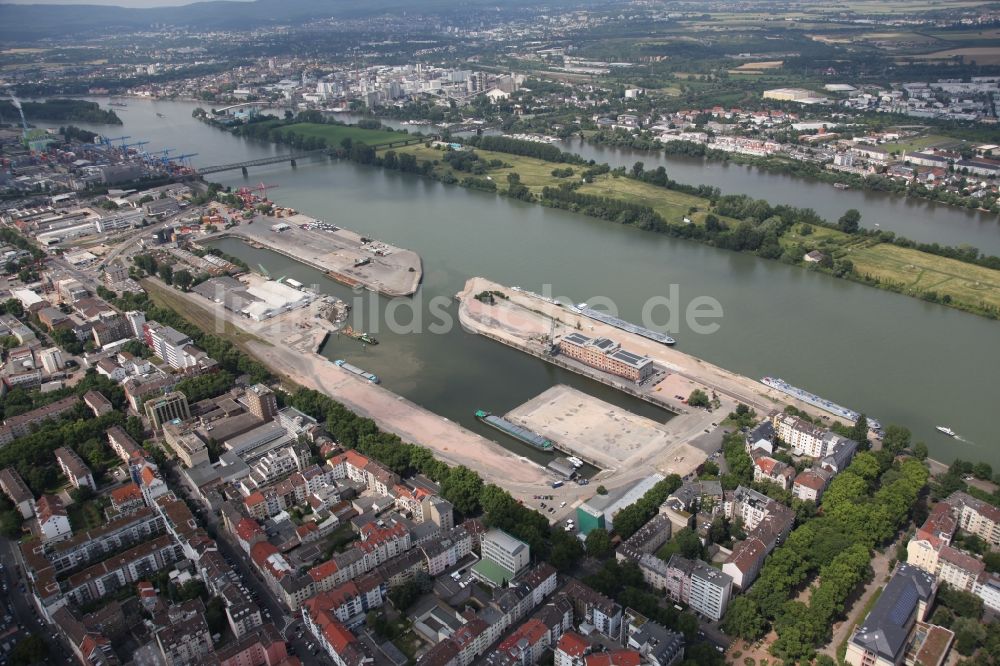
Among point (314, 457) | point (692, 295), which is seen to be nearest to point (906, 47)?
point (692, 295)

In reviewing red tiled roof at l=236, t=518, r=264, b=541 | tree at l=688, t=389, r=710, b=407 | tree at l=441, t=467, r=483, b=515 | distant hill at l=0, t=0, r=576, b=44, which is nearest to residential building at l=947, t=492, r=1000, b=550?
tree at l=688, t=389, r=710, b=407

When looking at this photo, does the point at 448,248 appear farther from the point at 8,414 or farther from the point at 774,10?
the point at 774,10

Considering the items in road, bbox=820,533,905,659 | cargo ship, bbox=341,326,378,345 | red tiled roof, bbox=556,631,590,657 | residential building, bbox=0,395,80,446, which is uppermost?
red tiled roof, bbox=556,631,590,657

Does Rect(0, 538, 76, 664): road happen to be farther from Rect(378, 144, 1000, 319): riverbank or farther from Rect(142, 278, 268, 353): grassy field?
Rect(378, 144, 1000, 319): riverbank

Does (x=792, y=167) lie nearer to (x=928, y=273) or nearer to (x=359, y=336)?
(x=928, y=273)

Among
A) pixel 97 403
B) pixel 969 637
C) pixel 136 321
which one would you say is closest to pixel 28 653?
pixel 97 403

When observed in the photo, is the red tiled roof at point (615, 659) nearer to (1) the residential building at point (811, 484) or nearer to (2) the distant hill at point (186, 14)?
(1) the residential building at point (811, 484)
